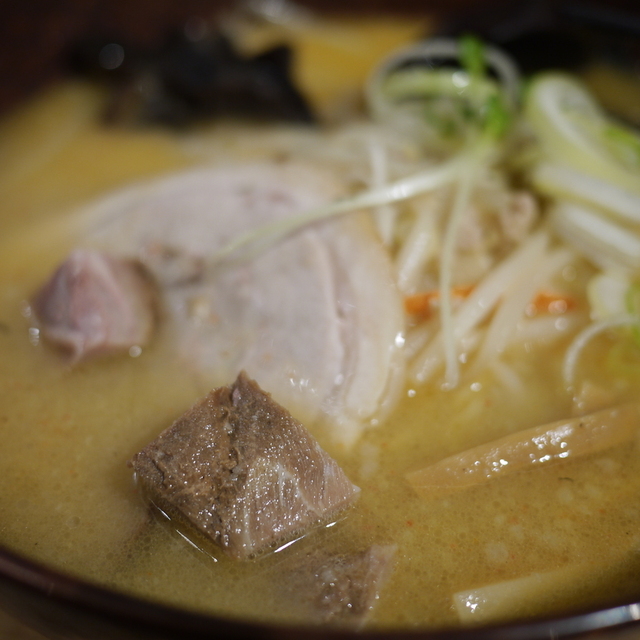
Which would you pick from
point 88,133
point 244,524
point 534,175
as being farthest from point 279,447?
point 88,133

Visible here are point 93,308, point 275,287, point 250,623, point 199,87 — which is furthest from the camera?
point 199,87

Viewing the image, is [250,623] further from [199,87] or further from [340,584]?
[199,87]

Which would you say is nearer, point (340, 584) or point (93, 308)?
point (340, 584)

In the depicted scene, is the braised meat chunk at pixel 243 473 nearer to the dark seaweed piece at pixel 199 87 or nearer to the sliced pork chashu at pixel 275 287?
the sliced pork chashu at pixel 275 287

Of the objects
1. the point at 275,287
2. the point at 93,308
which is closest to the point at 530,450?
the point at 275,287

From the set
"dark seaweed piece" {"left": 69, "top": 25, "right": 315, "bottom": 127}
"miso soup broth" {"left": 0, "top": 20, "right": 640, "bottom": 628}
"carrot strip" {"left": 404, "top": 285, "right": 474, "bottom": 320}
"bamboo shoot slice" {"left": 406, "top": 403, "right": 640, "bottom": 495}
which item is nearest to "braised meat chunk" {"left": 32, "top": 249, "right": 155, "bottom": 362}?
"miso soup broth" {"left": 0, "top": 20, "right": 640, "bottom": 628}

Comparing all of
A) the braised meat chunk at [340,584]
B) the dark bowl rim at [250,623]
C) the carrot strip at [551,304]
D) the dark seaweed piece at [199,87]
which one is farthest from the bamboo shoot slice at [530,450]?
the dark seaweed piece at [199,87]
